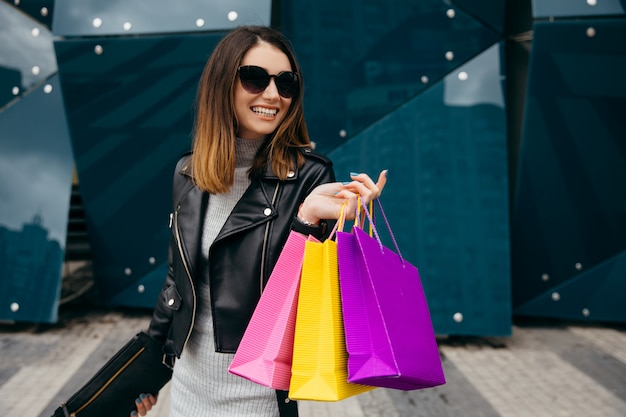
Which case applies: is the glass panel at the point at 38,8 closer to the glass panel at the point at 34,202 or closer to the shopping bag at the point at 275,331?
the glass panel at the point at 34,202

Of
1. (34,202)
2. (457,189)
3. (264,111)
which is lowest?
(34,202)

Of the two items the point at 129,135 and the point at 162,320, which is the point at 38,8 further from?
the point at 162,320

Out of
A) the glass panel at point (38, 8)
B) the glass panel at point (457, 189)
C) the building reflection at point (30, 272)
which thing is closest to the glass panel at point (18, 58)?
the glass panel at point (38, 8)

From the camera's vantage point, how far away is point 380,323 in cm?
129

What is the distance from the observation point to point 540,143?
14.8 feet

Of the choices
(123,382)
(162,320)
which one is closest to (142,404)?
(123,382)

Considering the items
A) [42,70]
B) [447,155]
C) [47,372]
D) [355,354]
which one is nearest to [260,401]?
[355,354]

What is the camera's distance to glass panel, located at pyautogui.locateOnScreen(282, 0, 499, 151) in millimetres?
4320

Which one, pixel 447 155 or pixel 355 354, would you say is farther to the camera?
pixel 447 155

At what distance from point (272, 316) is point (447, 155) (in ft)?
10.5

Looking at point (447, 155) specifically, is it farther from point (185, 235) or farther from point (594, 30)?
point (185, 235)

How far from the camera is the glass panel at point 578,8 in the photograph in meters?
4.12

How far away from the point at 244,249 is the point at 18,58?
3.89 m

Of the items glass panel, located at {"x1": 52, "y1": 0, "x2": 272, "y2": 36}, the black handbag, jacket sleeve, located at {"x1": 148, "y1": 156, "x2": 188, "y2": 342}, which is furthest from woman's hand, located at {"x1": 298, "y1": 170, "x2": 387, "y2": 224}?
glass panel, located at {"x1": 52, "y1": 0, "x2": 272, "y2": 36}
